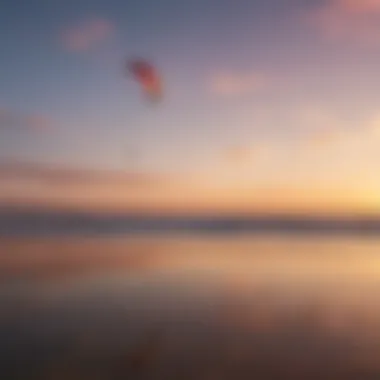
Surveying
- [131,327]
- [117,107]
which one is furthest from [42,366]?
[117,107]

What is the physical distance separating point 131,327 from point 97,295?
255mm

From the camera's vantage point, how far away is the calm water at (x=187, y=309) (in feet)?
4.92

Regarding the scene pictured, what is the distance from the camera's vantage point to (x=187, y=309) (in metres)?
1.81

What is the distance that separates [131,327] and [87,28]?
115 cm

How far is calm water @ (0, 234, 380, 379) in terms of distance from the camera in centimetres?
150

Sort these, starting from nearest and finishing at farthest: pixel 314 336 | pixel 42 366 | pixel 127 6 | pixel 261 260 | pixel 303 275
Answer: pixel 42 366
pixel 314 336
pixel 127 6
pixel 303 275
pixel 261 260

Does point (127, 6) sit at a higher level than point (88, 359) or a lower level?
higher

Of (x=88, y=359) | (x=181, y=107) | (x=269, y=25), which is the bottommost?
(x=88, y=359)

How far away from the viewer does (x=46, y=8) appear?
6.35 feet

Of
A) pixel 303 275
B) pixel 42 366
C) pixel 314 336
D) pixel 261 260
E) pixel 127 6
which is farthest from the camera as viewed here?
pixel 261 260

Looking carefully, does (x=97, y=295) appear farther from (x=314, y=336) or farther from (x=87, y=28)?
(x=87, y=28)

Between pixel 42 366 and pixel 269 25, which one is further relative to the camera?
pixel 269 25

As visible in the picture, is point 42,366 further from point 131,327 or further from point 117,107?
point 117,107

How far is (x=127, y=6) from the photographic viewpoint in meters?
1.90
